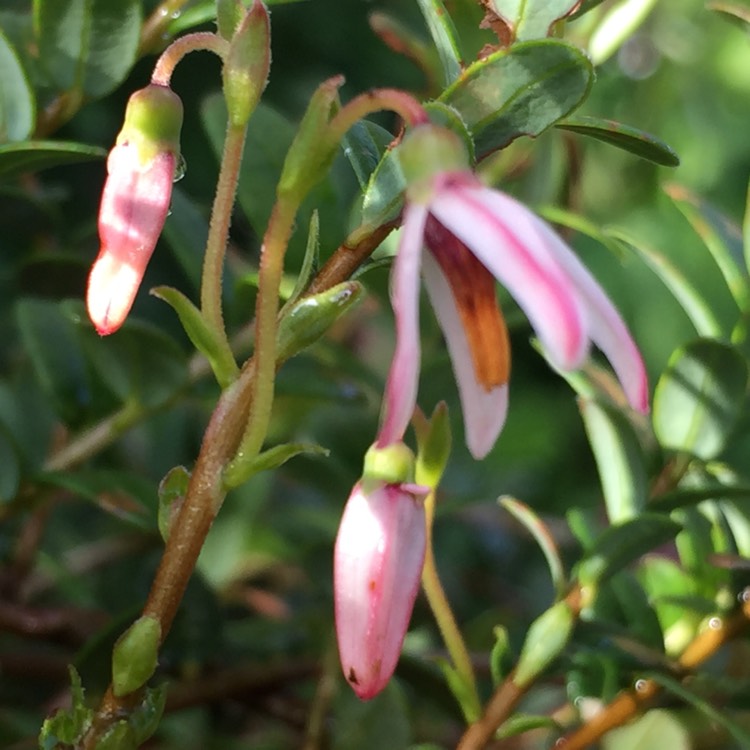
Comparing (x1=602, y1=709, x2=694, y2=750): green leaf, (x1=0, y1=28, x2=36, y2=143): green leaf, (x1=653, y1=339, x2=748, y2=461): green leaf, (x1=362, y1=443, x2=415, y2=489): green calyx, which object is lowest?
(x1=602, y1=709, x2=694, y2=750): green leaf

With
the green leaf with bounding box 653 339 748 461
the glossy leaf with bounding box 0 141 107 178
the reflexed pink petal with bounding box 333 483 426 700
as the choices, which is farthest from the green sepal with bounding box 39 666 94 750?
the green leaf with bounding box 653 339 748 461

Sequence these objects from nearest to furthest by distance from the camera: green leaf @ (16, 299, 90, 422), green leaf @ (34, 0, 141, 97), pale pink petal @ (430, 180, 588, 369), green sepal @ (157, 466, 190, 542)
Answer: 1. pale pink petal @ (430, 180, 588, 369)
2. green sepal @ (157, 466, 190, 542)
3. green leaf @ (34, 0, 141, 97)
4. green leaf @ (16, 299, 90, 422)

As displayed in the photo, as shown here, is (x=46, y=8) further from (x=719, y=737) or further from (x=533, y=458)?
(x=533, y=458)

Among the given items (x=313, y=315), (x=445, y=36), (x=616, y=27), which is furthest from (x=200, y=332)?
(x=616, y=27)

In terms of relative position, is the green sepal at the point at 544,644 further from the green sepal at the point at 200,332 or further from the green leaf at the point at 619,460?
the green sepal at the point at 200,332

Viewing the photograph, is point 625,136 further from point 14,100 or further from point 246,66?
point 14,100

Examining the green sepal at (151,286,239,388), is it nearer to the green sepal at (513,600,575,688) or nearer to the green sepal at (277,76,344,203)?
the green sepal at (277,76,344,203)

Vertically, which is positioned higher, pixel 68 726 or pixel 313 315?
pixel 313 315
